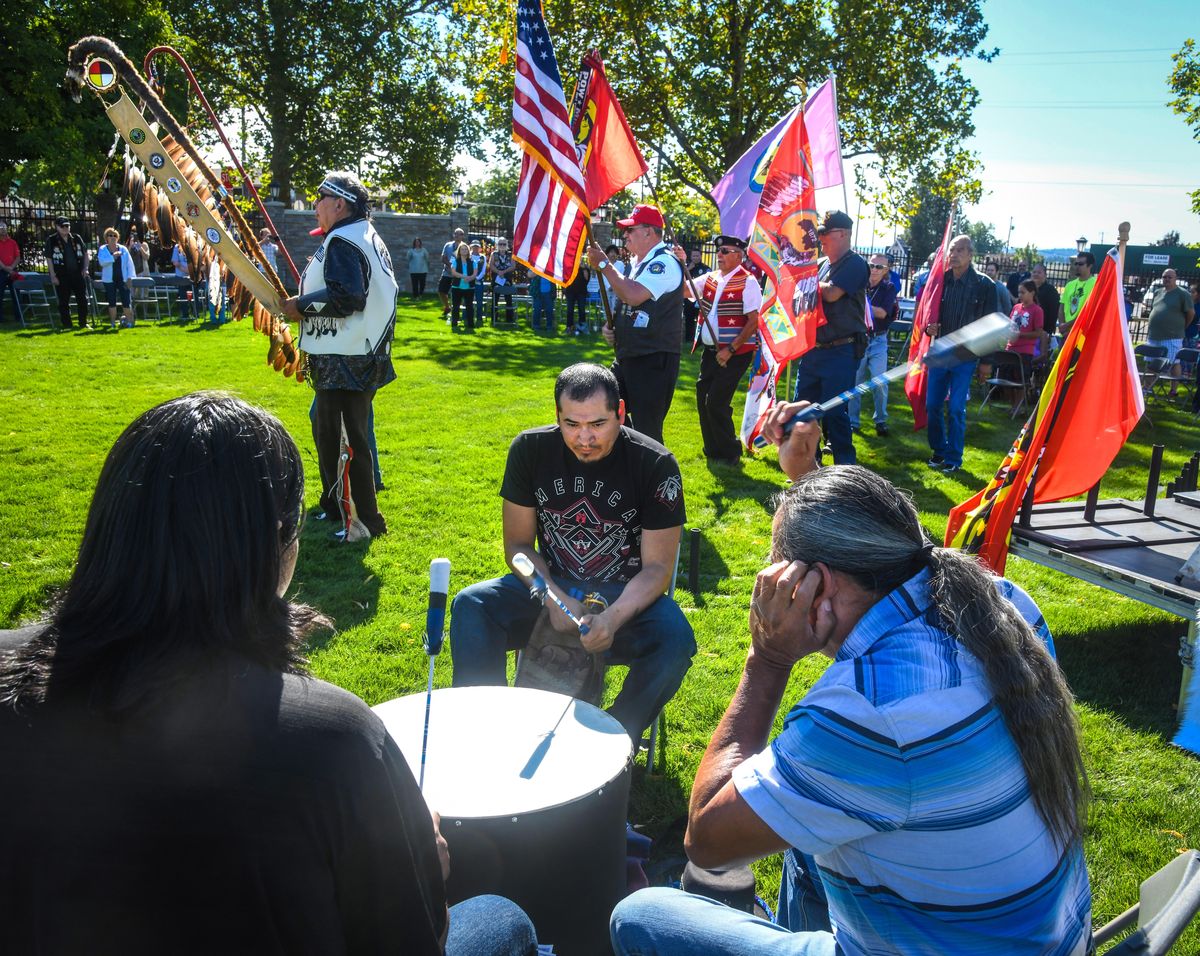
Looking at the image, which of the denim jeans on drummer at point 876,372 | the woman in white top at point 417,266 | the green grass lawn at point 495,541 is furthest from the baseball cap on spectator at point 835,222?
the woman in white top at point 417,266

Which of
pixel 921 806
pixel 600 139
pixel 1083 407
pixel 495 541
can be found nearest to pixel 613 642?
pixel 921 806

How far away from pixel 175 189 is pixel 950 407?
6919 millimetres

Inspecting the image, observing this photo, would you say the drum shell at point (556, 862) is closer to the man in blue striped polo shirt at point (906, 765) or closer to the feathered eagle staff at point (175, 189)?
the man in blue striped polo shirt at point (906, 765)

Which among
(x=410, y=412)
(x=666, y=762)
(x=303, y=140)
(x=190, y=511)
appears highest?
(x=303, y=140)

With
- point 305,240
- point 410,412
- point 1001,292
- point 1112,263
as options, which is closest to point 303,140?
point 305,240

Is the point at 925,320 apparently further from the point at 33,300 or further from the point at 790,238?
the point at 33,300

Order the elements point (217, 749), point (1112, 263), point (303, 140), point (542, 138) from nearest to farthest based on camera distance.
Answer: point (217, 749) < point (1112, 263) < point (542, 138) < point (303, 140)

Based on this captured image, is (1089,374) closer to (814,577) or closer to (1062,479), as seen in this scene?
(1062,479)

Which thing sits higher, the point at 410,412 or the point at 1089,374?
the point at 1089,374

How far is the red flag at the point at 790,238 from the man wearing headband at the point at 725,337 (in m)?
1.07

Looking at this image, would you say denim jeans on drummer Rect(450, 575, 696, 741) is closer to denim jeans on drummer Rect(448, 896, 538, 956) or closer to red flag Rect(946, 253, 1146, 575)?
denim jeans on drummer Rect(448, 896, 538, 956)

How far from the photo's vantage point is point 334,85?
30141 millimetres

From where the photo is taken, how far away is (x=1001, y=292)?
9523mm

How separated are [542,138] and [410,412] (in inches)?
198
